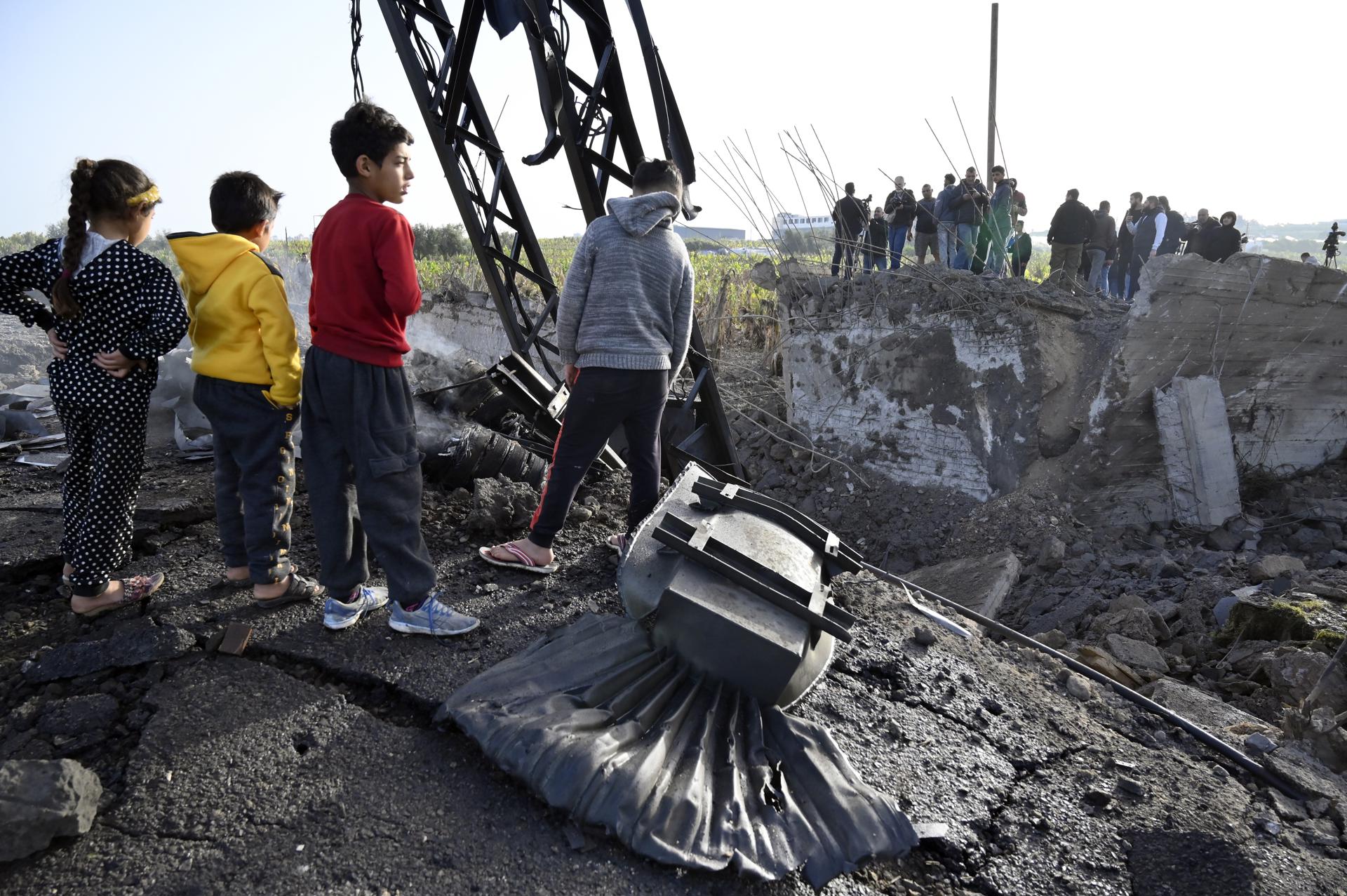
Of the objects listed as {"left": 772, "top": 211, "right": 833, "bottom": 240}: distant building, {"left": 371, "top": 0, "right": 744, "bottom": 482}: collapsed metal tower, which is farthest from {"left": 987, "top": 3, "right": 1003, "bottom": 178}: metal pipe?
{"left": 371, "top": 0, "right": 744, "bottom": 482}: collapsed metal tower

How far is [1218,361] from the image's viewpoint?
18.9 ft

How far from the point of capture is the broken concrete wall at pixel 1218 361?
5633 millimetres

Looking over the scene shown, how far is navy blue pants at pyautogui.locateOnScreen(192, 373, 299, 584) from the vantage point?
288 centimetres

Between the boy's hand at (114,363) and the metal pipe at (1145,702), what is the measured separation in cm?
290

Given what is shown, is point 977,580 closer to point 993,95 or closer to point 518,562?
point 518,562

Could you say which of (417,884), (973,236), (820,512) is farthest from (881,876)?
(973,236)

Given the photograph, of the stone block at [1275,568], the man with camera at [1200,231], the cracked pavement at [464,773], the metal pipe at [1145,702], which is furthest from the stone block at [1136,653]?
the man with camera at [1200,231]

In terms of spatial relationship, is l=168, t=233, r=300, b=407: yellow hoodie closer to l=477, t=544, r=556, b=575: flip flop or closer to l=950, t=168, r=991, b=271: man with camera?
l=477, t=544, r=556, b=575: flip flop

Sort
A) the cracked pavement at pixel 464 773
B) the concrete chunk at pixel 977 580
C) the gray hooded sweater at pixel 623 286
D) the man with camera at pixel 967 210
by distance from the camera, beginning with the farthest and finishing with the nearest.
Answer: the man with camera at pixel 967 210, the concrete chunk at pixel 977 580, the gray hooded sweater at pixel 623 286, the cracked pavement at pixel 464 773

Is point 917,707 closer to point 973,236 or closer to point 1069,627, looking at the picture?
point 1069,627

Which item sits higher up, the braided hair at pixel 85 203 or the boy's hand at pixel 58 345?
the braided hair at pixel 85 203

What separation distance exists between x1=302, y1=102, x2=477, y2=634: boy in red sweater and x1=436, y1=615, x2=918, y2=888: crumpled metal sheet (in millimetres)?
623

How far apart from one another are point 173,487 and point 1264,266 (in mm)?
7610

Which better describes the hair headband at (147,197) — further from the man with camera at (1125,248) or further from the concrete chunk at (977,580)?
the man with camera at (1125,248)
